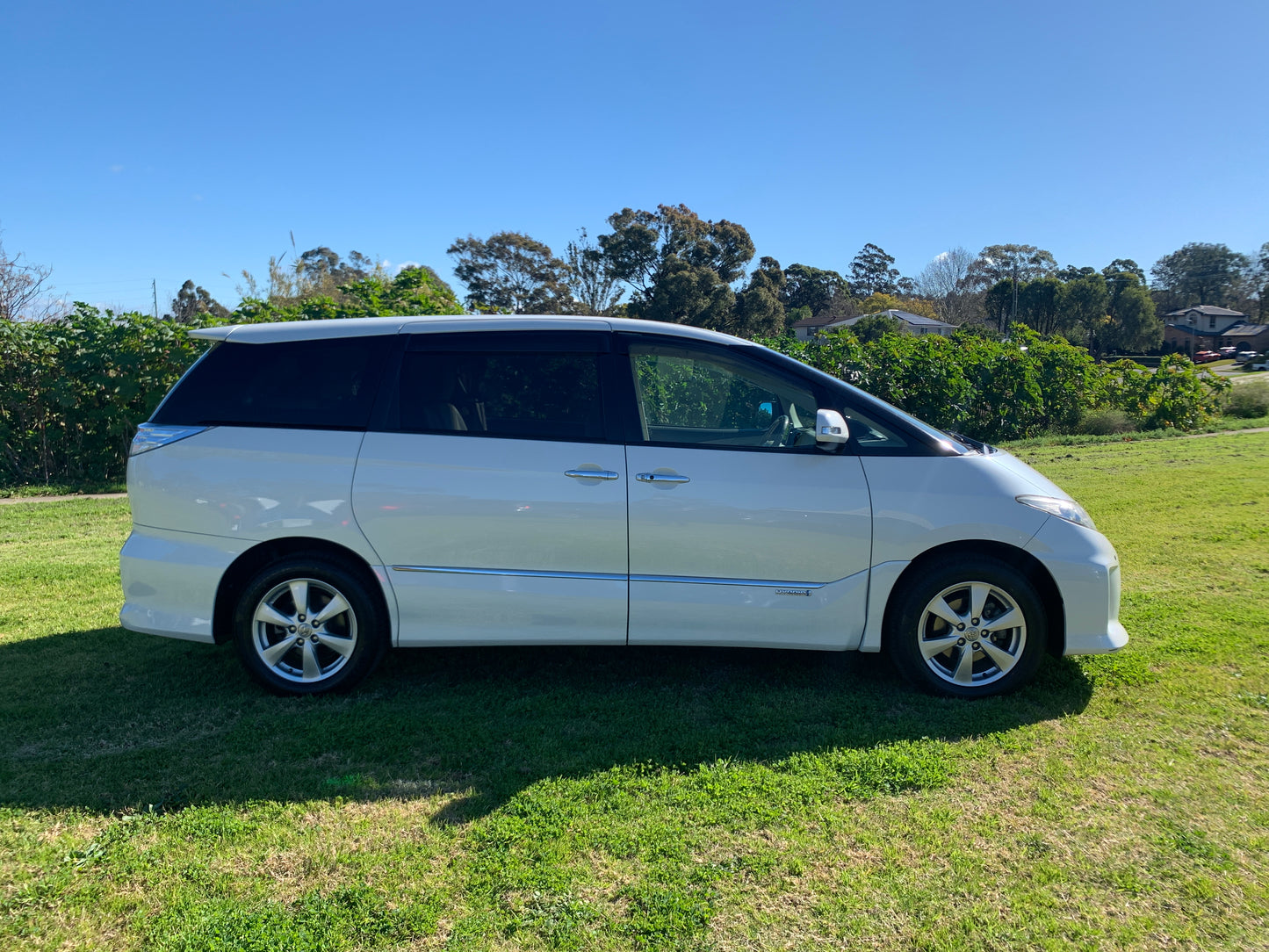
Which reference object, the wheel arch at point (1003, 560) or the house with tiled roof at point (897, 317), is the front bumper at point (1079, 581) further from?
the house with tiled roof at point (897, 317)

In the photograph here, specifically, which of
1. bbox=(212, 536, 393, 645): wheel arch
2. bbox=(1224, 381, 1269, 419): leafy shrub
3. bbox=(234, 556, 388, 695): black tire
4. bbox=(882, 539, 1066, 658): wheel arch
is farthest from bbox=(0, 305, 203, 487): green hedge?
bbox=(1224, 381, 1269, 419): leafy shrub

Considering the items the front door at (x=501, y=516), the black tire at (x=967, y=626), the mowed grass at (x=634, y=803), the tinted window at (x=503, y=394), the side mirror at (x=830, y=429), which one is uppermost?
the tinted window at (x=503, y=394)

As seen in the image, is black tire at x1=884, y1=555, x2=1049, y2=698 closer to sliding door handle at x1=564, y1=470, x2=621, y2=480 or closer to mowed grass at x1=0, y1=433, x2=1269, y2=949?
mowed grass at x1=0, y1=433, x2=1269, y2=949

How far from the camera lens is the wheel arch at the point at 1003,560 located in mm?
4203

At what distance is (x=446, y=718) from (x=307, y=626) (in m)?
0.89

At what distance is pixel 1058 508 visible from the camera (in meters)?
4.21

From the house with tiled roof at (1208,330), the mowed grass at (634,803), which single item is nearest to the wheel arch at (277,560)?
the mowed grass at (634,803)

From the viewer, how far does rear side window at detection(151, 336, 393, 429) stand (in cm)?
437

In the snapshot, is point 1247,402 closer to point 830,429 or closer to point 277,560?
point 830,429

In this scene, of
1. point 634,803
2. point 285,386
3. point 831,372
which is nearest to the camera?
point 634,803

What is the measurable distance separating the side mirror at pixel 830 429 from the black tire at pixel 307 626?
236 centimetres

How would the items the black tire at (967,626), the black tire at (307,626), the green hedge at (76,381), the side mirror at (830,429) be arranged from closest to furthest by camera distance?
the side mirror at (830,429)
the black tire at (967,626)
the black tire at (307,626)
the green hedge at (76,381)

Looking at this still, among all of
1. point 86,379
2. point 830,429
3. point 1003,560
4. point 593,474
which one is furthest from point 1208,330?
point 593,474

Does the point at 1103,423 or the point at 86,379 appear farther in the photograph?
the point at 1103,423
